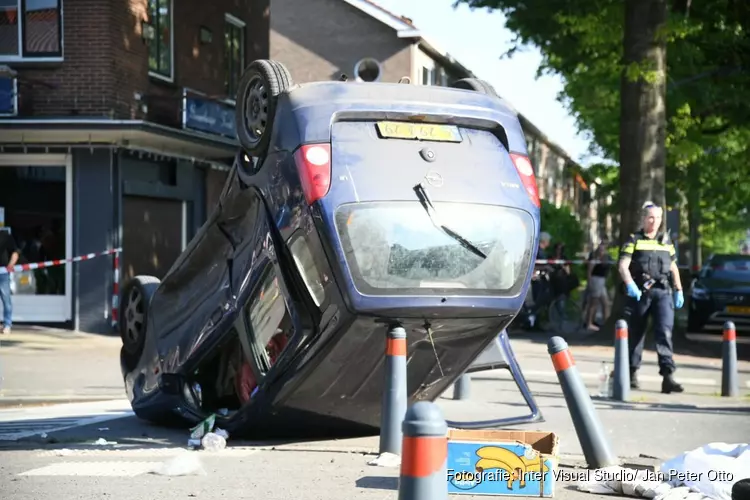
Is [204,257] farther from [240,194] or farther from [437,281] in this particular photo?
[437,281]

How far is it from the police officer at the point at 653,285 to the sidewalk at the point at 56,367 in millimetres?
5253

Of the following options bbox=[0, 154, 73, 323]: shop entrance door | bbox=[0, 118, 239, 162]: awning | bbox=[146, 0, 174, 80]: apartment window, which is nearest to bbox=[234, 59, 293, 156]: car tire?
bbox=[0, 118, 239, 162]: awning

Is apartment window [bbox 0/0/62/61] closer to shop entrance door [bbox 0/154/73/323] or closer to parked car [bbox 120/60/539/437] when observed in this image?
shop entrance door [bbox 0/154/73/323]

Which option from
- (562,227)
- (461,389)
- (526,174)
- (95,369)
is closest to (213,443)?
(526,174)

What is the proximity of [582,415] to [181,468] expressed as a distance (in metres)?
2.38

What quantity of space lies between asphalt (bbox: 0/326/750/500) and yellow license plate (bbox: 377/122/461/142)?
79.7 inches

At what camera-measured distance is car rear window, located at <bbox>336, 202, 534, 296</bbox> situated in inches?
288

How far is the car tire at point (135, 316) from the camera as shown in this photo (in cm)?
959

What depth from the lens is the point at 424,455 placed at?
3861mm

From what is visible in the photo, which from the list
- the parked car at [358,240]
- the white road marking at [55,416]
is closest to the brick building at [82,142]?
the white road marking at [55,416]

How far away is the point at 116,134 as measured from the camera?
2028cm

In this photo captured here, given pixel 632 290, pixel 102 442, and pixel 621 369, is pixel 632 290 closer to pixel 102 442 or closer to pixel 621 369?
pixel 621 369

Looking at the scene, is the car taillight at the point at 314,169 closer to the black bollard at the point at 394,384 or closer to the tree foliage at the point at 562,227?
the black bollard at the point at 394,384

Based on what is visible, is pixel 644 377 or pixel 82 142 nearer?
pixel 644 377
